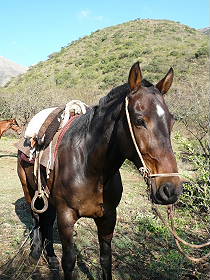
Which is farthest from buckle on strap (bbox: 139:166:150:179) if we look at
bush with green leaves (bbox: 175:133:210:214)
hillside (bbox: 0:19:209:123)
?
hillside (bbox: 0:19:209:123)

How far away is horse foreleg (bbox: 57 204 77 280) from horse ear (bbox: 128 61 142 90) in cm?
122

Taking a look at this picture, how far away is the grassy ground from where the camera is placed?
346 centimetres

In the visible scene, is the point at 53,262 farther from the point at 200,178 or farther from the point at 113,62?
the point at 113,62

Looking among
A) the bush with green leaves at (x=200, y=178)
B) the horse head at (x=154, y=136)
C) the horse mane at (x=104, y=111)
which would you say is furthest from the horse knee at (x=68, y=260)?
the bush with green leaves at (x=200, y=178)

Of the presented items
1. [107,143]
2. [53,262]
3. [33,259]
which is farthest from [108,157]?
[33,259]

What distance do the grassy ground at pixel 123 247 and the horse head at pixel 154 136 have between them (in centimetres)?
197

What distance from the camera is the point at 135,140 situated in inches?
77.8

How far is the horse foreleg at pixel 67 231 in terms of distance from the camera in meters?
2.63

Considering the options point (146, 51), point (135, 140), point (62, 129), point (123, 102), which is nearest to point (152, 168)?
point (135, 140)

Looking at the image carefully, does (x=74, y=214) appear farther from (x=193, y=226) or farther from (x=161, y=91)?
(x=193, y=226)

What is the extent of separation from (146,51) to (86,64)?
23.0ft

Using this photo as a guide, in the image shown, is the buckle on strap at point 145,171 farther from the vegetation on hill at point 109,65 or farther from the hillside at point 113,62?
the hillside at point 113,62

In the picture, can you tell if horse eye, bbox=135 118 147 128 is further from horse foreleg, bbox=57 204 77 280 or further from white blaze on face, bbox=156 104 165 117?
horse foreleg, bbox=57 204 77 280

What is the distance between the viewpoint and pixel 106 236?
2.92 metres
